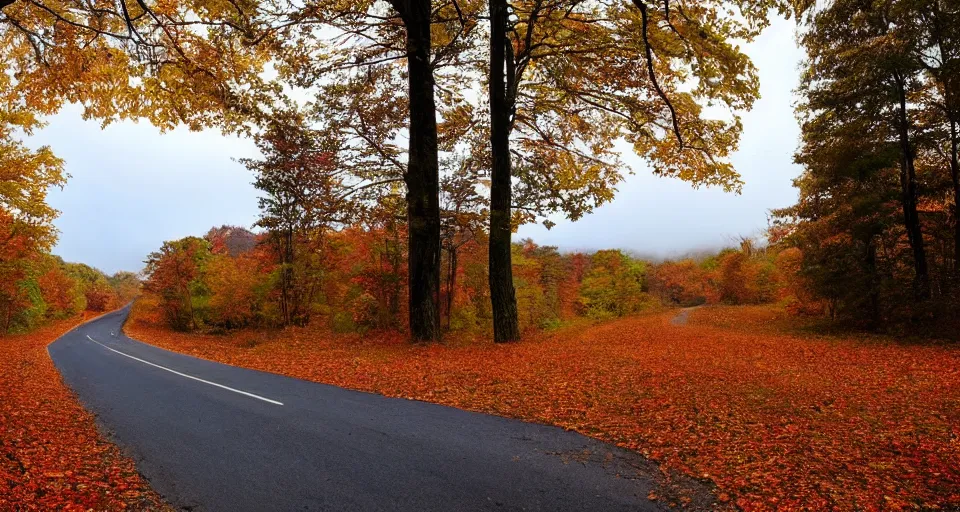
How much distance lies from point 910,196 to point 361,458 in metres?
18.5

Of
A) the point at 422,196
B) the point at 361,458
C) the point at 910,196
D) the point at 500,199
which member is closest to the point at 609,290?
the point at 910,196

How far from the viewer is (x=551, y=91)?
44.1ft

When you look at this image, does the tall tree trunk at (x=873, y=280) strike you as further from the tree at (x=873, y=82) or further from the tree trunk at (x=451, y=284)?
the tree trunk at (x=451, y=284)

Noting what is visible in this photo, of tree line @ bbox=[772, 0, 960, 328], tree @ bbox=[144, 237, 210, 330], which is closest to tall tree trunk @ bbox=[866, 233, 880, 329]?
tree line @ bbox=[772, 0, 960, 328]

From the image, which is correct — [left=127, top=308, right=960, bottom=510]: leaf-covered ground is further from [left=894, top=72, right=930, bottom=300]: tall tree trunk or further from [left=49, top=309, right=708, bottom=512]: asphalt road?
[left=894, top=72, right=930, bottom=300]: tall tree trunk

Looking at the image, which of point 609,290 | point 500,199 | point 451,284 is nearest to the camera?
point 500,199

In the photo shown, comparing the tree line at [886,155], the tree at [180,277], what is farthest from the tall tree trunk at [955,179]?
the tree at [180,277]

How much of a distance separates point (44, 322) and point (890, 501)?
62.9m

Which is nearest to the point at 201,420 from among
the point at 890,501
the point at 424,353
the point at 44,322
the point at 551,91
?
the point at 424,353

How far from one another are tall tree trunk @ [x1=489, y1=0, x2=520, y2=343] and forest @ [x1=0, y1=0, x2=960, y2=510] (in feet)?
0.25

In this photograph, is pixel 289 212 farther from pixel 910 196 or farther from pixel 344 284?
pixel 910 196

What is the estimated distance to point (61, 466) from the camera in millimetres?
4820

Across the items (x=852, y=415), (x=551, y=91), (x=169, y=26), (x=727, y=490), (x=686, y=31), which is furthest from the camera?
(x=551, y=91)

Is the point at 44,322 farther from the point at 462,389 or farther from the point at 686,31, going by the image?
the point at 686,31
